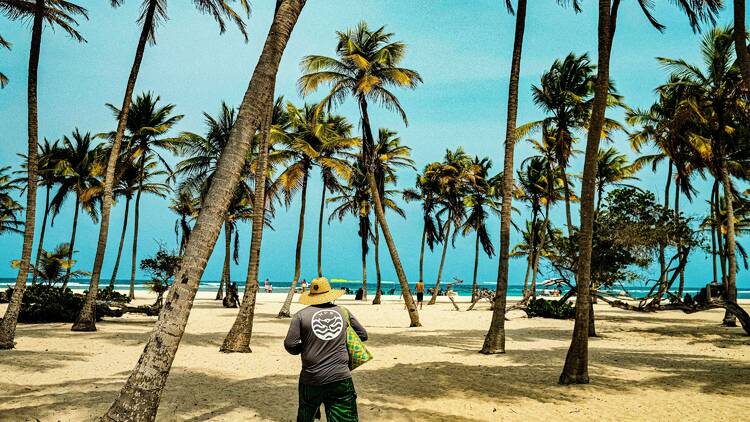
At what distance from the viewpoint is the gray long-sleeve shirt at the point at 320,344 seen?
417 centimetres

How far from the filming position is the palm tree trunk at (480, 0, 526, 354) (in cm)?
1214

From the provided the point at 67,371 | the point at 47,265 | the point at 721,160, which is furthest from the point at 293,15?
the point at 47,265

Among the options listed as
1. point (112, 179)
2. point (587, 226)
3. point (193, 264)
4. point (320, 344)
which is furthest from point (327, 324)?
point (112, 179)

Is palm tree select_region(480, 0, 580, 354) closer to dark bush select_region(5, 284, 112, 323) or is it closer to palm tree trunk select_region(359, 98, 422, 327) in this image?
palm tree trunk select_region(359, 98, 422, 327)

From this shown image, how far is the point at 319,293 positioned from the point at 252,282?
9185 millimetres

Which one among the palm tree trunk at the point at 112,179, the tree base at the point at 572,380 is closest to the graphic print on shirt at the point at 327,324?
→ the tree base at the point at 572,380

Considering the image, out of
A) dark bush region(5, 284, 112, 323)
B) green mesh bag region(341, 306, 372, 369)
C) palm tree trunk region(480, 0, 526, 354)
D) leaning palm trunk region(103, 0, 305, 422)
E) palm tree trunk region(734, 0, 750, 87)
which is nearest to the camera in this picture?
green mesh bag region(341, 306, 372, 369)

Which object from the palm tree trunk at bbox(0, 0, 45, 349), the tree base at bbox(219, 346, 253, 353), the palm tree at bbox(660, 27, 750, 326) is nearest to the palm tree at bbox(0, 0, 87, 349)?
the palm tree trunk at bbox(0, 0, 45, 349)

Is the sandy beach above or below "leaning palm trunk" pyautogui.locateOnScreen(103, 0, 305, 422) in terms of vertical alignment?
below

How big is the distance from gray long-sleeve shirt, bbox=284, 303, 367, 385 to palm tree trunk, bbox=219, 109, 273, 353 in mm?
8242

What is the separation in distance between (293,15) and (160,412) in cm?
545

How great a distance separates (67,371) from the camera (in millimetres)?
9234

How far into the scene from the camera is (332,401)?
13.8ft

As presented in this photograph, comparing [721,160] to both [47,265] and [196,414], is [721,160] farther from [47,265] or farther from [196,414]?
[47,265]
